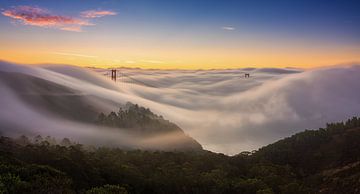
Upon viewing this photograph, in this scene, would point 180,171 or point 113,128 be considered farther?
point 113,128

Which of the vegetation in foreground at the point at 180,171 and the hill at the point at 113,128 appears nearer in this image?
the vegetation in foreground at the point at 180,171

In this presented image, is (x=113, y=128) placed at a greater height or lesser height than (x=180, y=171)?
lesser

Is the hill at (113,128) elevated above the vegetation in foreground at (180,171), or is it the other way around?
the vegetation in foreground at (180,171)

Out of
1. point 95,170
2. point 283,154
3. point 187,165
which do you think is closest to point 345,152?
point 283,154

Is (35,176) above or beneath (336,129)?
above

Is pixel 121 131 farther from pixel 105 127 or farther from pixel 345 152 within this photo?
pixel 345 152

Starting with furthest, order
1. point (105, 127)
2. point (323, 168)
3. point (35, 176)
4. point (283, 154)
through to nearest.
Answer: point (105, 127), point (283, 154), point (323, 168), point (35, 176)

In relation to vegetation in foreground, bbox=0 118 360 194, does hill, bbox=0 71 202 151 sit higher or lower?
lower

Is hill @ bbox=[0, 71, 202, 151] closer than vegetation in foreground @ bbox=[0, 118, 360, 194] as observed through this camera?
No
